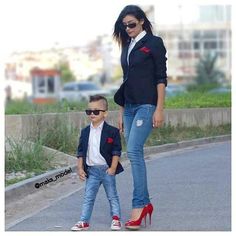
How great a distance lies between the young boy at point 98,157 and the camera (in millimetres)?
6715

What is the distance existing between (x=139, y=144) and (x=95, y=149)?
0.42 meters

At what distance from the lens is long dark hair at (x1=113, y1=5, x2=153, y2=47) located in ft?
22.3

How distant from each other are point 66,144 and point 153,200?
3.91 m

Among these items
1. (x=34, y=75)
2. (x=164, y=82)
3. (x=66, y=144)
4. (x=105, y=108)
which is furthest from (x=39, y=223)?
(x=34, y=75)

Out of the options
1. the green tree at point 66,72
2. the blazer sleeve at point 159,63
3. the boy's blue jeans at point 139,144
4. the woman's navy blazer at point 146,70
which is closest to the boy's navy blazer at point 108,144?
the boy's blue jeans at point 139,144

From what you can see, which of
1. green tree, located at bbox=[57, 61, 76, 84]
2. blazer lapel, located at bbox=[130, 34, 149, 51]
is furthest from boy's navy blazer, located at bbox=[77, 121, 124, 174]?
green tree, located at bbox=[57, 61, 76, 84]

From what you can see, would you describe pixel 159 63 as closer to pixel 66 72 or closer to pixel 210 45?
pixel 66 72

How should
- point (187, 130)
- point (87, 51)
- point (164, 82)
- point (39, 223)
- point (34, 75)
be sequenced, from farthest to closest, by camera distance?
point (87, 51), point (34, 75), point (187, 130), point (39, 223), point (164, 82)

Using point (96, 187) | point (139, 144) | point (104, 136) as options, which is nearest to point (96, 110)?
point (104, 136)

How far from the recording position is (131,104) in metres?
6.78

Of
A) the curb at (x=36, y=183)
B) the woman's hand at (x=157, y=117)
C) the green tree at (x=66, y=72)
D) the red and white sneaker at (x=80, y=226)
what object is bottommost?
the red and white sneaker at (x=80, y=226)

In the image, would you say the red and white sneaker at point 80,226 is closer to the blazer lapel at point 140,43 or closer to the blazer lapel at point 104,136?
the blazer lapel at point 104,136

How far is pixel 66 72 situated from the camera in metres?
85.9
